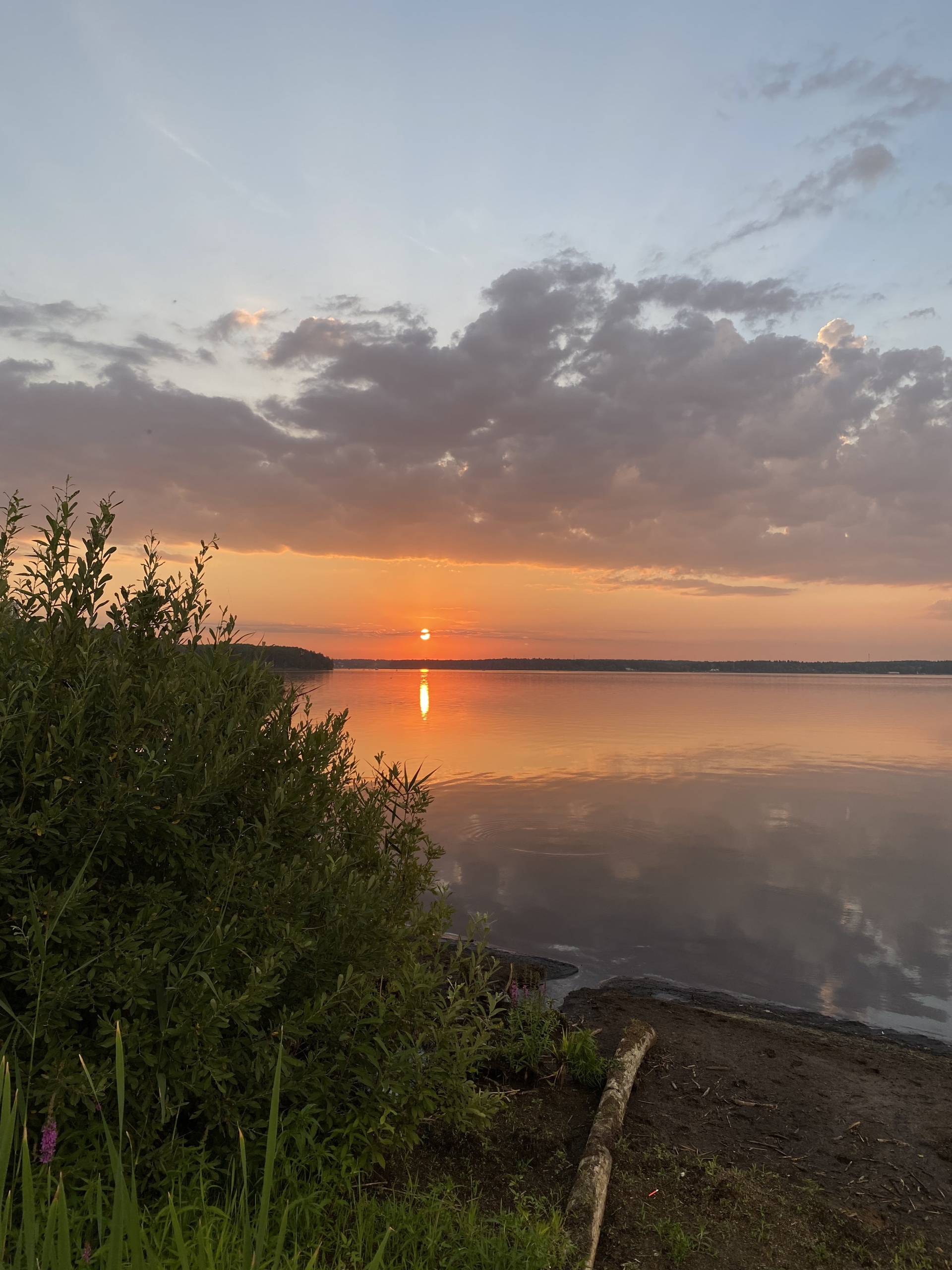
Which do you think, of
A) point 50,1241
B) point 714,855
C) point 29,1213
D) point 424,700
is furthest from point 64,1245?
point 424,700

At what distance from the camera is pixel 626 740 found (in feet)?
142

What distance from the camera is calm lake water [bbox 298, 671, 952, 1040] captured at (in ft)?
42.3

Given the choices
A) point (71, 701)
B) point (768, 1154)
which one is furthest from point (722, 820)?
point (71, 701)

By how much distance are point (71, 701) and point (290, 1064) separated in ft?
8.47

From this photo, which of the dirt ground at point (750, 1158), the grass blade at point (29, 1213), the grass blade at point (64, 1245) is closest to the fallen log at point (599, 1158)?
the dirt ground at point (750, 1158)

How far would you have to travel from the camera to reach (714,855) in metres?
19.5

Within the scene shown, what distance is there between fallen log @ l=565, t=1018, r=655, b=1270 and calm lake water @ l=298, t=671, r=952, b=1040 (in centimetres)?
452

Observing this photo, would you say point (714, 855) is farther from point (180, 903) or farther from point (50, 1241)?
point (50, 1241)

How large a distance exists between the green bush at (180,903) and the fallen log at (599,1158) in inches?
36.0

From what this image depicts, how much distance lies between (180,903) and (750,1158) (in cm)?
550

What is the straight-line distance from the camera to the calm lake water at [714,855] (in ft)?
42.3

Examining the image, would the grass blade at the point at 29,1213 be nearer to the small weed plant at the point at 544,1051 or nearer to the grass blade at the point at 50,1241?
the grass blade at the point at 50,1241

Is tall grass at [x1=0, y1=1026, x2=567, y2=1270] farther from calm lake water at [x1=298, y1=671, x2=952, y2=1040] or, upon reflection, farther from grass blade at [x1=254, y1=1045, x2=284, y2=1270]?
calm lake water at [x1=298, y1=671, x2=952, y2=1040]

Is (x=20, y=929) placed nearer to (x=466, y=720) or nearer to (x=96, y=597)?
(x=96, y=597)
